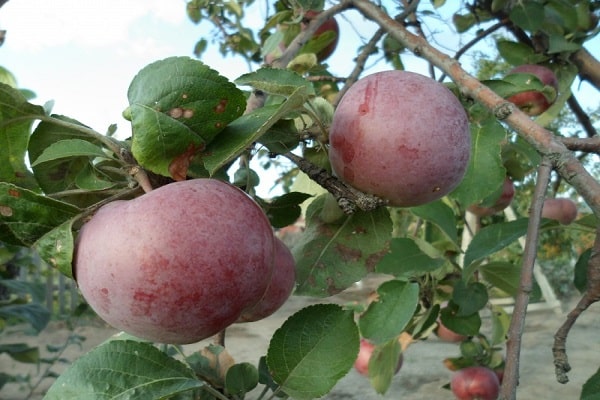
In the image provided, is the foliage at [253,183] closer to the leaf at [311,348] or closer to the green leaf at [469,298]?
the leaf at [311,348]

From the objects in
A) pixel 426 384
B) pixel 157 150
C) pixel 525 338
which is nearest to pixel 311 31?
pixel 157 150

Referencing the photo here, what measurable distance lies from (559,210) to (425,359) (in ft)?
5.64

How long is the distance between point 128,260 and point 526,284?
1.19ft

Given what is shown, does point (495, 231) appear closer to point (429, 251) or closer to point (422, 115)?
point (422, 115)

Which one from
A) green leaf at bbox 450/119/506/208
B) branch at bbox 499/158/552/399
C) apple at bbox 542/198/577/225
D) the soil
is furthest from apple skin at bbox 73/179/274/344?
the soil

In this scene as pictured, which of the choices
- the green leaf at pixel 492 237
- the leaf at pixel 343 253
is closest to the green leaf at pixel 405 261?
the green leaf at pixel 492 237

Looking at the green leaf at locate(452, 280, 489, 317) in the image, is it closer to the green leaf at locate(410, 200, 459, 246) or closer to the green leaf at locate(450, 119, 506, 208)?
the green leaf at locate(410, 200, 459, 246)

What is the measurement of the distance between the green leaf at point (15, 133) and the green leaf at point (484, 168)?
52 centimetres

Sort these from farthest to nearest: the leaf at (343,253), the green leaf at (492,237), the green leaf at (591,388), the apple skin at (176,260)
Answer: the green leaf at (492,237)
the green leaf at (591,388)
the leaf at (343,253)
the apple skin at (176,260)

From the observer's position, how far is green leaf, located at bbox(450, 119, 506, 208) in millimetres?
756

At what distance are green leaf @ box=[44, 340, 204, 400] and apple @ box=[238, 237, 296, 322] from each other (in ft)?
0.30

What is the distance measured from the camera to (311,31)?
0.92 meters

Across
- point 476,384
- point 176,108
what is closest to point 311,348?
point 176,108

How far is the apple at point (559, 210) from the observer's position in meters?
2.39
